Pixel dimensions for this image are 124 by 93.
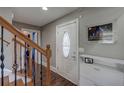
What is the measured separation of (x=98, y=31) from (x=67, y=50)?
1.53 meters

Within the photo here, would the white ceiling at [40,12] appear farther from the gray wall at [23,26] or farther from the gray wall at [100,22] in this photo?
the gray wall at [23,26]

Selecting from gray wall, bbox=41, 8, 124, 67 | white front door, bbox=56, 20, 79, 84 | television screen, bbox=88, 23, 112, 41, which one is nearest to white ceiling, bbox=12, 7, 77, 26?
gray wall, bbox=41, 8, 124, 67

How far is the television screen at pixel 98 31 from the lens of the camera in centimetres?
235

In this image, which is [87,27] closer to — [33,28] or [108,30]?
[108,30]

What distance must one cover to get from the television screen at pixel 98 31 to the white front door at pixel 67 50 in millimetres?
646

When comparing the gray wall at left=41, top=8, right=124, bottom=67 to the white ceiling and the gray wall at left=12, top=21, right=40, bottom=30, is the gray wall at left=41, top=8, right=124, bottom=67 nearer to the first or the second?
the white ceiling

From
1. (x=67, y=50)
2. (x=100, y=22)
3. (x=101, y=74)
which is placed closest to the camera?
(x=101, y=74)

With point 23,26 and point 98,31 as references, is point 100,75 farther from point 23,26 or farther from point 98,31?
point 23,26

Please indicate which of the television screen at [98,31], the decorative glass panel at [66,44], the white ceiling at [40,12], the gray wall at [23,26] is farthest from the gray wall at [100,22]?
the gray wall at [23,26]

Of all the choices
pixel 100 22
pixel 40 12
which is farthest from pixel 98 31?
pixel 40 12

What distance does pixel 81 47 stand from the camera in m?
3.17

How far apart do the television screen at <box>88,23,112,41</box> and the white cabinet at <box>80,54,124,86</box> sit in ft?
2.01

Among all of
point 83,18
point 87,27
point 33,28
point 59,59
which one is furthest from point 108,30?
point 33,28

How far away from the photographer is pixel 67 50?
3904 millimetres
